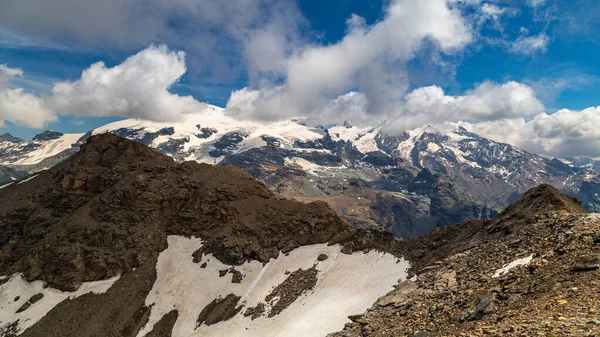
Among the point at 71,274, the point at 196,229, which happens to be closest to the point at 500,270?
the point at 196,229

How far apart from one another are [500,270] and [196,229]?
76050 millimetres

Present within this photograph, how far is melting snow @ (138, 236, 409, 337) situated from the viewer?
2068 inches

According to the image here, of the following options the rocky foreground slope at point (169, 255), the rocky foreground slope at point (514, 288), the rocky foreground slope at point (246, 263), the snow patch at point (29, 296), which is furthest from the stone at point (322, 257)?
the snow patch at point (29, 296)

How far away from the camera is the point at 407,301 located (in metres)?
34.0

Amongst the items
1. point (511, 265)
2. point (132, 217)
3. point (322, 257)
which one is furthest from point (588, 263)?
point (132, 217)

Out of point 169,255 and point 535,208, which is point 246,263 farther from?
point 535,208

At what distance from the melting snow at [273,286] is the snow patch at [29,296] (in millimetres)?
15532

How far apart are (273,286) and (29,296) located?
184 ft

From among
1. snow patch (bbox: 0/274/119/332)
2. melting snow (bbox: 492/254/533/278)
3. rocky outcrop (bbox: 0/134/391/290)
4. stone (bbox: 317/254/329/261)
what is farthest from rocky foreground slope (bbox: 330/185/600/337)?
snow patch (bbox: 0/274/119/332)

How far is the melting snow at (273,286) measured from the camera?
2068 inches

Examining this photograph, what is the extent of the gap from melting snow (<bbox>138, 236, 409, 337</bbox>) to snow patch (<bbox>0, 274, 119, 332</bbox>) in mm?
15532

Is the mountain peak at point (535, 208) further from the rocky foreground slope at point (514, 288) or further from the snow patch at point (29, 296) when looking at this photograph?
the snow patch at point (29, 296)

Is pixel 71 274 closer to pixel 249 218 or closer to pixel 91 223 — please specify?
pixel 91 223

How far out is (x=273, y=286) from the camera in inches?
2694
